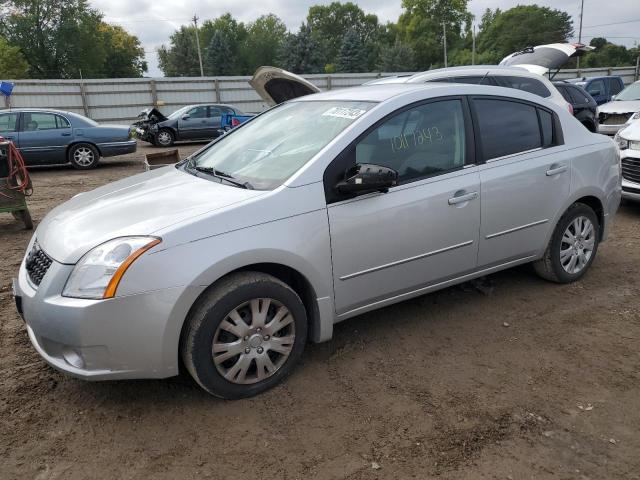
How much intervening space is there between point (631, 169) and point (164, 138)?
49.2ft

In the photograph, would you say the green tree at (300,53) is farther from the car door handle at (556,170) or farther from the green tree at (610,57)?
the car door handle at (556,170)

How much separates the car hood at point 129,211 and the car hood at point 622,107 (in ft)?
38.9

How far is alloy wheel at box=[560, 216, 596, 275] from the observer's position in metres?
4.21

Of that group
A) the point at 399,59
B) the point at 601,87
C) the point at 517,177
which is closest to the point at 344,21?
the point at 399,59

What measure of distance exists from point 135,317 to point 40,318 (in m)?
0.51

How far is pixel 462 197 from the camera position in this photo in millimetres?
3426

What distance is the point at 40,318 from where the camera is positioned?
8.41 ft

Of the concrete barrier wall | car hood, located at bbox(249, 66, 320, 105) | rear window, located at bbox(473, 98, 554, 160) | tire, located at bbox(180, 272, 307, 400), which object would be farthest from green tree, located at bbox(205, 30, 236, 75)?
tire, located at bbox(180, 272, 307, 400)

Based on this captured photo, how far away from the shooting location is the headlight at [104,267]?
2455 mm

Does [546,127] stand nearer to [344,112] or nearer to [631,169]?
[344,112]

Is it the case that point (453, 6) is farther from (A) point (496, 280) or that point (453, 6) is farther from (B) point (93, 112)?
(A) point (496, 280)

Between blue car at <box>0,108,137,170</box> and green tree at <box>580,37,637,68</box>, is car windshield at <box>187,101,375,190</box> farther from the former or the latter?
green tree at <box>580,37,637,68</box>

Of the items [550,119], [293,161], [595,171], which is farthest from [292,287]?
[595,171]

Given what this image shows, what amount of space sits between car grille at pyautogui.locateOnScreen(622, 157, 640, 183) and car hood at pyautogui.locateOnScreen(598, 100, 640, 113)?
6.48 m
